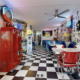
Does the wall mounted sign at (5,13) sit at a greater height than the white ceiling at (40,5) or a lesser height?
lesser

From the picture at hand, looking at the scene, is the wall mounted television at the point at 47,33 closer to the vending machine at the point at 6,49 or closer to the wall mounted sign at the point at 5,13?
the wall mounted sign at the point at 5,13

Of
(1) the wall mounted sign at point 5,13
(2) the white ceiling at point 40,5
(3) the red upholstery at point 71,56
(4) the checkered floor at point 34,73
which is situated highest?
(2) the white ceiling at point 40,5

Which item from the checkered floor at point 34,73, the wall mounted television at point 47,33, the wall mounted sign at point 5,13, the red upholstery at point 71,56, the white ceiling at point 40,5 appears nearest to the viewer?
the red upholstery at point 71,56

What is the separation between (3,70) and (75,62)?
258cm

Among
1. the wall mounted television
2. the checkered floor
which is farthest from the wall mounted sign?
the wall mounted television

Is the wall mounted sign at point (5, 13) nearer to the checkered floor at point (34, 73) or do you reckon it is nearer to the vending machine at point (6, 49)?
the vending machine at point (6, 49)

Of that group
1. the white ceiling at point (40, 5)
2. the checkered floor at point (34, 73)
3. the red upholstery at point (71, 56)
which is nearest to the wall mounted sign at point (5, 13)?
the white ceiling at point (40, 5)

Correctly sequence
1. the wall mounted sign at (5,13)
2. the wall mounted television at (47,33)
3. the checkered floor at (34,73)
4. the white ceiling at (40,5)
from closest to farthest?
1. the checkered floor at (34,73)
2. the wall mounted sign at (5,13)
3. the white ceiling at (40,5)
4. the wall mounted television at (47,33)

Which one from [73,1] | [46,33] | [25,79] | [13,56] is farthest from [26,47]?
[46,33]

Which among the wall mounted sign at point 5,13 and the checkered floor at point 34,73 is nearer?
the checkered floor at point 34,73

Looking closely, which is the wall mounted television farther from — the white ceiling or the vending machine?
the vending machine

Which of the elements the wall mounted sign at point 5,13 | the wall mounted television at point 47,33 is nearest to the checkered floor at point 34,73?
the wall mounted sign at point 5,13

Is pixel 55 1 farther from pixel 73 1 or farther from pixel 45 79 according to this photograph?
pixel 45 79

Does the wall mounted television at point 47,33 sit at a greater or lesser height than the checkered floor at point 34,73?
greater
